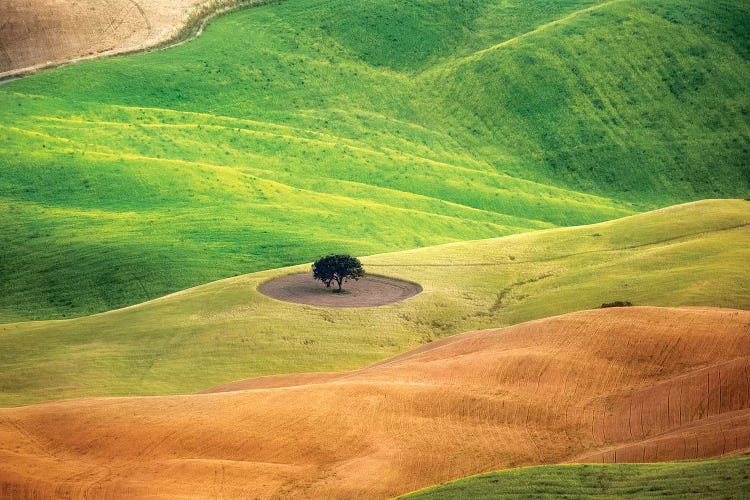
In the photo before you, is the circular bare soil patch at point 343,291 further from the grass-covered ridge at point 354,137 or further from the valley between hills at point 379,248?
the grass-covered ridge at point 354,137

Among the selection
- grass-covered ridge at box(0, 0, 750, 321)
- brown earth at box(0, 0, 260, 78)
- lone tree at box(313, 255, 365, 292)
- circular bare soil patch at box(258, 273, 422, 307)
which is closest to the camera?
circular bare soil patch at box(258, 273, 422, 307)

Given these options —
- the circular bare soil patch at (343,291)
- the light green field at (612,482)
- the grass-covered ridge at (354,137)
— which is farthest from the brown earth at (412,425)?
the grass-covered ridge at (354,137)

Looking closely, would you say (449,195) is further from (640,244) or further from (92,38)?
(92,38)

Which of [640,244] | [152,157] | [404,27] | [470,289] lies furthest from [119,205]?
[404,27]

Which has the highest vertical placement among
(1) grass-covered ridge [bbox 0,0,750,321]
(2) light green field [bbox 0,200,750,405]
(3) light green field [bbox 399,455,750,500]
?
(1) grass-covered ridge [bbox 0,0,750,321]

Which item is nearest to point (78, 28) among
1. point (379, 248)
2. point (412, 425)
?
point (379, 248)

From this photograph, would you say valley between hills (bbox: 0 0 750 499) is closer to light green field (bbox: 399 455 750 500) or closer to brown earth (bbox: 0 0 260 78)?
light green field (bbox: 399 455 750 500)

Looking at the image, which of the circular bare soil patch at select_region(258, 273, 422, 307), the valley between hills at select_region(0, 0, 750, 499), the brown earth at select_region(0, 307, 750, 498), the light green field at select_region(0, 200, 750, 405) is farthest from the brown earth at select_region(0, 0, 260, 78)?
the brown earth at select_region(0, 307, 750, 498)
